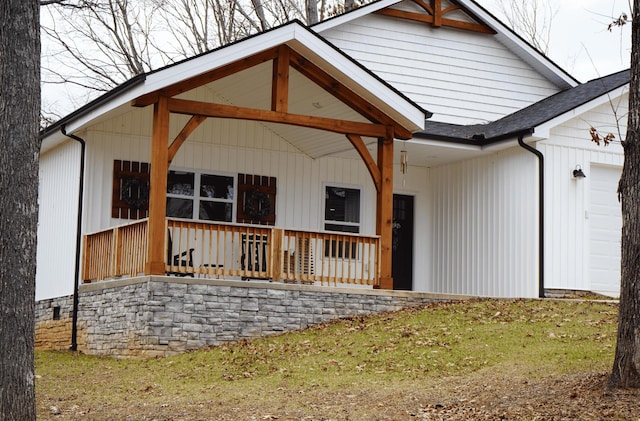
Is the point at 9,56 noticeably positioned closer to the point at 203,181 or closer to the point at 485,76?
the point at 203,181

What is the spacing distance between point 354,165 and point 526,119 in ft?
11.1

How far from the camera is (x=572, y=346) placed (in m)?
11.6

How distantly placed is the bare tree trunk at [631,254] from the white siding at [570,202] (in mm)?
7914

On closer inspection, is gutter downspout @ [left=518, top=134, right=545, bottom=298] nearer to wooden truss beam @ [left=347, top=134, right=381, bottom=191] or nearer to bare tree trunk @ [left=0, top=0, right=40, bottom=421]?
wooden truss beam @ [left=347, top=134, right=381, bottom=191]

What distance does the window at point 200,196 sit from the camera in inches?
689

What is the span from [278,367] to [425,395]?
100.0 inches

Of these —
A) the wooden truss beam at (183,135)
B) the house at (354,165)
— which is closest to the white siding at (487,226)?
the house at (354,165)

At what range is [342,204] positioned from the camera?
19.0 metres

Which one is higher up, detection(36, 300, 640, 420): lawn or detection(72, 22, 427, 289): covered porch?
detection(72, 22, 427, 289): covered porch

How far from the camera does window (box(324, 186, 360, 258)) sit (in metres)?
18.9

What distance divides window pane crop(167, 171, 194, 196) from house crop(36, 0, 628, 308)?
0.08 feet

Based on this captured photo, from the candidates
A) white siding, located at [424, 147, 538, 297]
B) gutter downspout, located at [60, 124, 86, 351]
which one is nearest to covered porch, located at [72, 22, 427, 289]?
gutter downspout, located at [60, 124, 86, 351]

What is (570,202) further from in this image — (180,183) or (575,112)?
(180,183)

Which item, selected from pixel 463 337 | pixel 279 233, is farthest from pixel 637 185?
pixel 279 233
